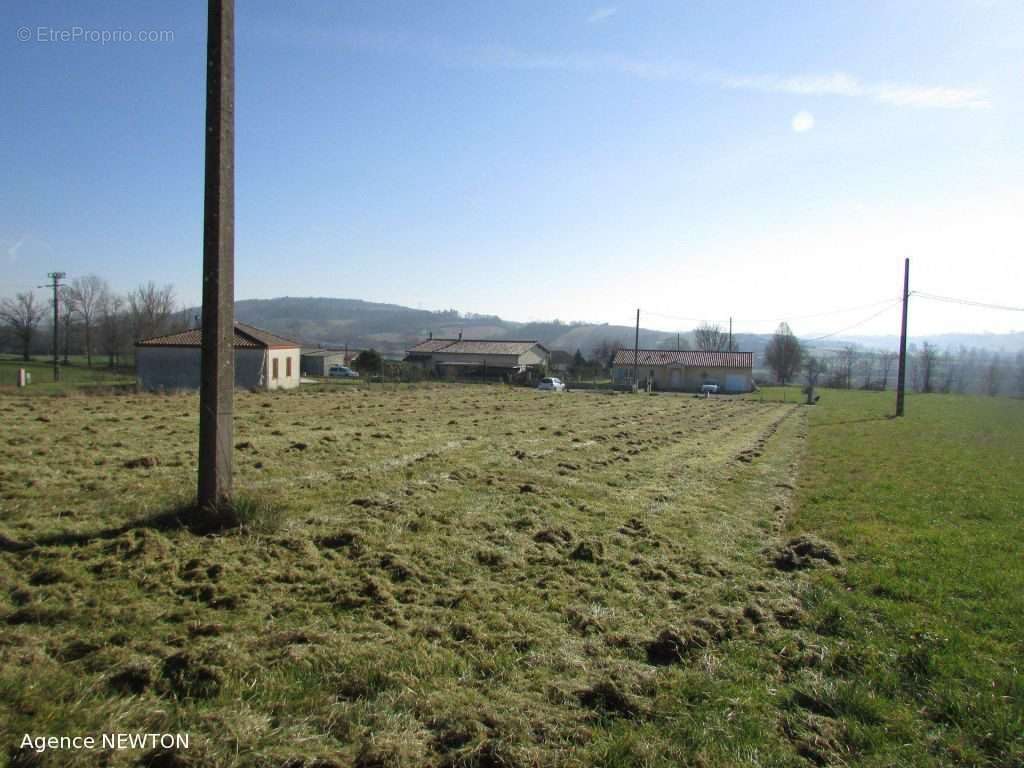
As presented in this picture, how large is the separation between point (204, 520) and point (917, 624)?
6.72 m

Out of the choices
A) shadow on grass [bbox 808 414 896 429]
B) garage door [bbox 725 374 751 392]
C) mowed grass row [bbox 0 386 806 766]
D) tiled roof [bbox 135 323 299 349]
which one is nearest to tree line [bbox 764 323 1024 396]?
garage door [bbox 725 374 751 392]

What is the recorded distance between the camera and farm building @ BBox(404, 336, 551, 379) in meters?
64.5

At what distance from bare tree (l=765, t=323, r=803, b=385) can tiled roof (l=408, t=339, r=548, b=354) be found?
34.2 m

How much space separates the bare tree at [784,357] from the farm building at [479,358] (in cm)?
3219

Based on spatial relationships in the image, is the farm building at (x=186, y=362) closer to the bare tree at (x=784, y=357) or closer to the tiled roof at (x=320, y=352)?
the tiled roof at (x=320, y=352)

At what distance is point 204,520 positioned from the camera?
6.95m

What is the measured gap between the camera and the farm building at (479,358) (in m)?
64.5

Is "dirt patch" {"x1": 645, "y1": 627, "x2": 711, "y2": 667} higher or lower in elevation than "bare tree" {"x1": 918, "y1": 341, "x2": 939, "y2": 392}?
lower

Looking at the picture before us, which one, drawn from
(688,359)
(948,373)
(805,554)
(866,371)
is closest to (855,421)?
(805,554)

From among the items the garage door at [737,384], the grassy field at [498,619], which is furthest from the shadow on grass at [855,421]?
the garage door at [737,384]

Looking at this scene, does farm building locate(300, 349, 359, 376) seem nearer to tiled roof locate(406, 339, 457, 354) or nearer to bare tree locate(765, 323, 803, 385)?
tiled roof locate(406, 339, 457, 354)

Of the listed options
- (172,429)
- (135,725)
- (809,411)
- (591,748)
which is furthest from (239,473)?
(809,411)

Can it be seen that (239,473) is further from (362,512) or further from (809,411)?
(809,411)

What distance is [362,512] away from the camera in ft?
27.0
